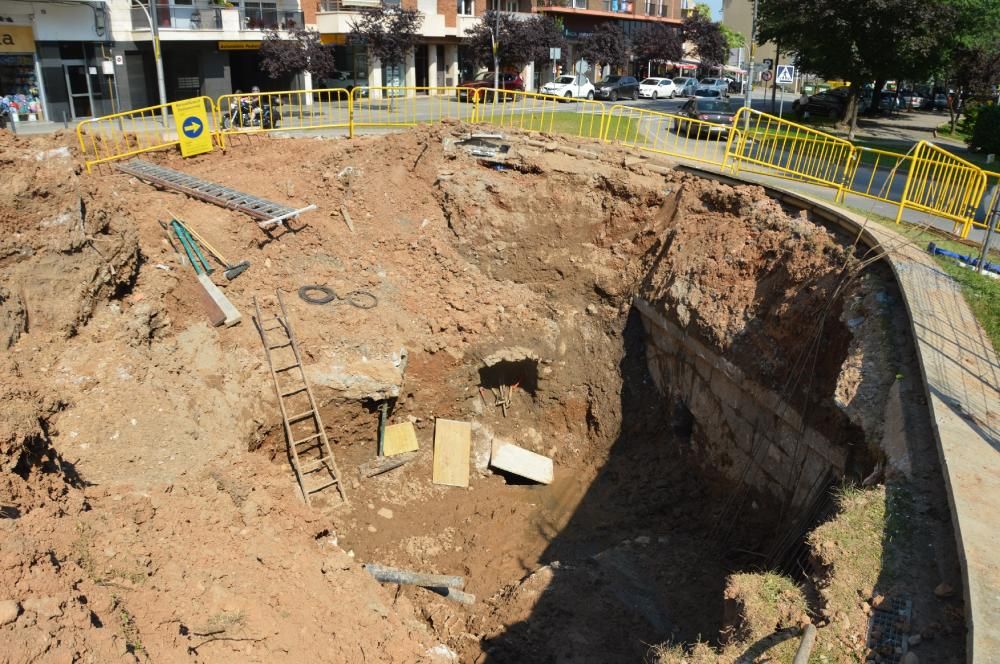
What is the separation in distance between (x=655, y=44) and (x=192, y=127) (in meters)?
44.1

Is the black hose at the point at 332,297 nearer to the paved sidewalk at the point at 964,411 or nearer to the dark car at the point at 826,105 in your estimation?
the paved sidewalk at the point at 964,411

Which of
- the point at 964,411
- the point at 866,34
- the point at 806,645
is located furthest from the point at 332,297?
the point at 866,34

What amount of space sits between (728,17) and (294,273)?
284 ft

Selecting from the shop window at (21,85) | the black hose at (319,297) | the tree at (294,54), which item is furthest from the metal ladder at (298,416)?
the shop window at (21,85)

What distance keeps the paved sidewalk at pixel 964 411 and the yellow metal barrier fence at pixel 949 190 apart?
191 centimetres

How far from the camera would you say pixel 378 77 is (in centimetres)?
3703

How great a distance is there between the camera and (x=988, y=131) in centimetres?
2669

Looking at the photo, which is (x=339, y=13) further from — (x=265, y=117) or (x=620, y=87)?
(x=620, y=87)

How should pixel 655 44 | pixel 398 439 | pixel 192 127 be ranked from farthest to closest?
pixel 655 44, pixel 192 127, pixel 398 439

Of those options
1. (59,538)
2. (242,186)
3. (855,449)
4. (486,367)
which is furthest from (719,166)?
(59,538)

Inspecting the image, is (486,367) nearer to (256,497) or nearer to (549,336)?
(549,336)

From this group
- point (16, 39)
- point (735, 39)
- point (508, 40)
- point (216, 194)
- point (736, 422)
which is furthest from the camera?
point (735, 39)

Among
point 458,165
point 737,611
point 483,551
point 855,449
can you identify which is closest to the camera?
point 737,611

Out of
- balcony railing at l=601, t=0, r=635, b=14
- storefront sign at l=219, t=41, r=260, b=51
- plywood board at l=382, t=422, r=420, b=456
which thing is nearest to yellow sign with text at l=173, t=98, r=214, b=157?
plywood board at l=382, t=422, r=420, b=456
